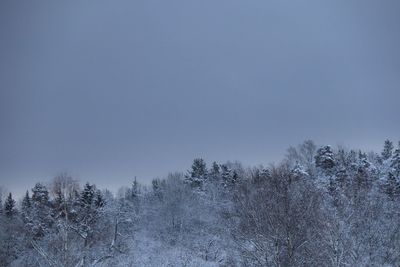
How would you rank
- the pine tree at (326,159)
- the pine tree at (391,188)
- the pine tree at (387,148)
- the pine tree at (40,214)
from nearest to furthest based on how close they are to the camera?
1. the pine tree at (391,188)
2. the pine tree at (40,214)
3. the pine tree at (326,159)
4. the pine tree at (387,148)

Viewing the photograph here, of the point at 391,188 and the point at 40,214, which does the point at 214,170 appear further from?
the point at 391,188

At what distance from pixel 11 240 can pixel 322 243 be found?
1600 inches

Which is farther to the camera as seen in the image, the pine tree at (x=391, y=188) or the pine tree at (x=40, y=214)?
the pine tree at (x=40, y=214)

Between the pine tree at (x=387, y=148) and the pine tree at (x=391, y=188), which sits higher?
the pine tree at (x=387, y=148)

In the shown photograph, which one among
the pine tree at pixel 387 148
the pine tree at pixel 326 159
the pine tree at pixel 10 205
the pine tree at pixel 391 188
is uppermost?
the pine tree at pixel 387 148

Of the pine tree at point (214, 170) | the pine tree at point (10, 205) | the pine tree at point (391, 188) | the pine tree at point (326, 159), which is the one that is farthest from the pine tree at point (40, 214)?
the pine tree at point (326, 159)

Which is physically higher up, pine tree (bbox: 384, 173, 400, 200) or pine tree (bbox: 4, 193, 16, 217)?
pine tree (bbox: 4, 193, 16, 217)

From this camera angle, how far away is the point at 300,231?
19.9 metres

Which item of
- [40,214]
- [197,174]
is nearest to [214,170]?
[197,174]

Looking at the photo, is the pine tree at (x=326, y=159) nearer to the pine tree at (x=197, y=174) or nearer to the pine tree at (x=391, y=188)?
the pine tree at (x=391, y=188)

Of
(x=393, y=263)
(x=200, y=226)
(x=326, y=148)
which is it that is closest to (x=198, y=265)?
(x=393, y=263)

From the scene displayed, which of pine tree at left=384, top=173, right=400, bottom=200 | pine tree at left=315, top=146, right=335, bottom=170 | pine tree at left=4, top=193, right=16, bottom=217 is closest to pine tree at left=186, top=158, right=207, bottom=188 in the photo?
pine tree at left=315, top=146, right=335, bottom=170

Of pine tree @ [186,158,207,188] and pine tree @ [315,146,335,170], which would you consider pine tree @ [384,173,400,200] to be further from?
pine tree @ [186,158,207,188]

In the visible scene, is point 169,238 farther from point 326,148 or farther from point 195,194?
point 326,148
